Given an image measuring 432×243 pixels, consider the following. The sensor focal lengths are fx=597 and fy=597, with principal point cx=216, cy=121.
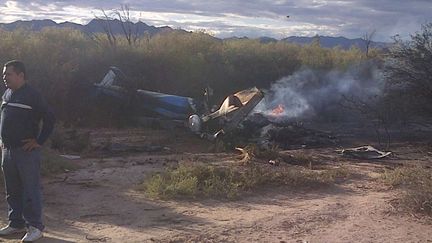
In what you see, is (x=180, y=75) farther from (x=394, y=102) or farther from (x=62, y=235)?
(x=62, y=235)

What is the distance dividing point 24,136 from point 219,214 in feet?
9.37

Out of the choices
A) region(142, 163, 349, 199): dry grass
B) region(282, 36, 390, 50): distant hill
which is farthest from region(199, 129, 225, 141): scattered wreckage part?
region(282, 36, 390, 50): distant hill

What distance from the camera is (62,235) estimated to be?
22.6 feet

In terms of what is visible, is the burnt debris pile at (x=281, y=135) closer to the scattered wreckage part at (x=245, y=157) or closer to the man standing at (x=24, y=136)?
the scattered wreckage part at (x=245, y=157)

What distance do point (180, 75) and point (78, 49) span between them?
466cm

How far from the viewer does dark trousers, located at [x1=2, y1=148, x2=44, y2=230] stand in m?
6.30

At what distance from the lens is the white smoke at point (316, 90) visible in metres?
23.5

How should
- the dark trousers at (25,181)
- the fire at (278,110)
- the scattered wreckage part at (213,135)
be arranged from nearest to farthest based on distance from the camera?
the dark trousers at (25,181)
the scattered wreckage part at (213,135)
the fire at (278,110)

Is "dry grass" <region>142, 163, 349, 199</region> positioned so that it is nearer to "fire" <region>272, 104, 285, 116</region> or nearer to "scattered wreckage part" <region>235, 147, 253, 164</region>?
"scattered wreckage part" <region>235, 147, 253, 164</region>

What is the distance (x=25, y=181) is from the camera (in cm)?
632

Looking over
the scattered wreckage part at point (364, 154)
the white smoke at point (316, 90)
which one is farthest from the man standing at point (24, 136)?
the white smoke at point (316, 90)

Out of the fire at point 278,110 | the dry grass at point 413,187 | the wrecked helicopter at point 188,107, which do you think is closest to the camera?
the dry grass at point 413,187

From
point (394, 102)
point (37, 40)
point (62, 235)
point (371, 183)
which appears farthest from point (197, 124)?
point (62, 235)

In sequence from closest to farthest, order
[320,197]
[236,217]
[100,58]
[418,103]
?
[236,217] → [320,197] → [418,103] → [100,58]
